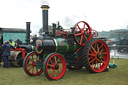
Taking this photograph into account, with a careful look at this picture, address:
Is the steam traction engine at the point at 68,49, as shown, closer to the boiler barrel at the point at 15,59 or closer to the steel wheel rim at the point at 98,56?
the steel wheel rim at the point at 98,56

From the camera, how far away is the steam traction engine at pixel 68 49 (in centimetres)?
605

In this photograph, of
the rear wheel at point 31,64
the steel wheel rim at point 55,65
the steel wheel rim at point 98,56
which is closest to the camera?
the steel wheel rim at point 55,65

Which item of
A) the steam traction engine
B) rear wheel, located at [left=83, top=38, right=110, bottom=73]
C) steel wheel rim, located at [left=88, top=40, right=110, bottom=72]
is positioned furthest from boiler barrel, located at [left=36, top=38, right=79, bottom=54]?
steel wheel rim, located at [left=88, top=40, right=110, bottom=72]

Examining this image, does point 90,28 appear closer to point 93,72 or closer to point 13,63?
point 93,72

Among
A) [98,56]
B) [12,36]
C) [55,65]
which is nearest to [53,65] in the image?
[55,65]

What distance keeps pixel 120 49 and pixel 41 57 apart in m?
13.6

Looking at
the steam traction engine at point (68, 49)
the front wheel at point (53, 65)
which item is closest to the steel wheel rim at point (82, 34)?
the steam traction engine at point (68, 49)

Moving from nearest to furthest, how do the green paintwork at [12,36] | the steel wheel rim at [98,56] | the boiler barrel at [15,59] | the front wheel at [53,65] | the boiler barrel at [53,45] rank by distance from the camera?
the front wheel at [53,65] < the boiler barrel at [53,45] < the steel wheel rim at [98,56] < the boiler barrel at [15,59] < the green paintwork at [12,36]

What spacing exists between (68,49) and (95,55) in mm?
972

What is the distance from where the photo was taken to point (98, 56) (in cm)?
691

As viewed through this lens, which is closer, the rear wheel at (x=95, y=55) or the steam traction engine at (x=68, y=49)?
the steam traction engine at (x=68, y=49)

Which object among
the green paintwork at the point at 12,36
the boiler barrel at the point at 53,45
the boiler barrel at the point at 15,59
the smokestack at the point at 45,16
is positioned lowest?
the boiler barrel at the point at 15,59

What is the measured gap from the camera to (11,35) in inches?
636

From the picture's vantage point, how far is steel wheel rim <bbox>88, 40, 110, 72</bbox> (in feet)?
22.3
